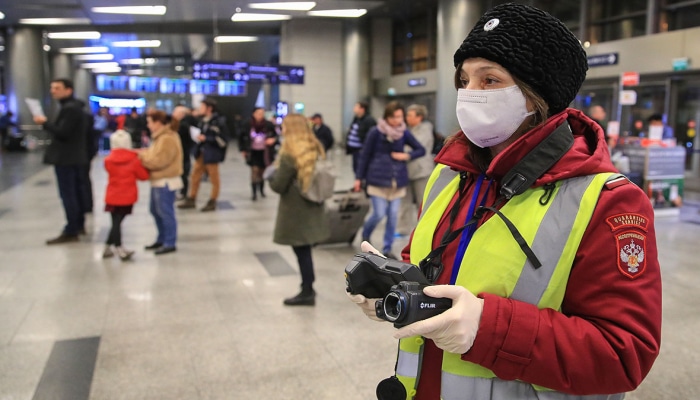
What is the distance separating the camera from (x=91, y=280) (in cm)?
562

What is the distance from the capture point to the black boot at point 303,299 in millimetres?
4867

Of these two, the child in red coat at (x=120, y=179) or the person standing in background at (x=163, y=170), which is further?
the person standing in background at (x=163, y=170)

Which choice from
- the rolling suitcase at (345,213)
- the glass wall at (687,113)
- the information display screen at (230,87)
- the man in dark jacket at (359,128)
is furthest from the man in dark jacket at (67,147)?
the glass wall at (687,113)

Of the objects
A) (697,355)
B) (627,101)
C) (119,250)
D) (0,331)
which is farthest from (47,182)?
(697,355)

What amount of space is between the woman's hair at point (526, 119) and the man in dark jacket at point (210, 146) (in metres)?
8.82

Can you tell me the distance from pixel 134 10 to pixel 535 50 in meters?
16.3

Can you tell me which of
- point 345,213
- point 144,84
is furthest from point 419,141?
point 144,84

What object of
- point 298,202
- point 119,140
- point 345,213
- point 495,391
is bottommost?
point 345,213

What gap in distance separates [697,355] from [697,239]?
14.9 feet

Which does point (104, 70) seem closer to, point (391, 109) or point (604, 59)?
point (604, 59)

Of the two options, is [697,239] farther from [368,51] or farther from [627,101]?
[368,51]

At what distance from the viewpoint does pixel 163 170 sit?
6.65 meters

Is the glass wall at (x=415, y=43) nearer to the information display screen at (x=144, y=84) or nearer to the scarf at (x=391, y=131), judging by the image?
the information display screen at (x=144, y=84)

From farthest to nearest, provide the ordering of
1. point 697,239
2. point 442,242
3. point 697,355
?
point 697,239, point 697,355, point 442,242
